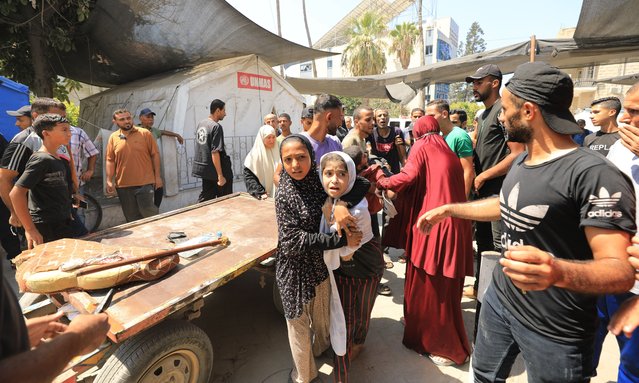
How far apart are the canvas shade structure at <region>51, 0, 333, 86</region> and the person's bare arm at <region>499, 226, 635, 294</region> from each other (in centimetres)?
694

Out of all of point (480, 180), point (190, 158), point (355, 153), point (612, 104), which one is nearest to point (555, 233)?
point (355, 153)

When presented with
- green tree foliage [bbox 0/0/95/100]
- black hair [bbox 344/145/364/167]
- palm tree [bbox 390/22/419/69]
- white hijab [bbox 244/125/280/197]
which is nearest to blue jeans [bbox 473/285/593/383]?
black hair [bbox 344/145/364/167]

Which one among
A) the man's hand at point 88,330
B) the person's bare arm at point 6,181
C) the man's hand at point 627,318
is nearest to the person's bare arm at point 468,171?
the man's hand at point 627,318

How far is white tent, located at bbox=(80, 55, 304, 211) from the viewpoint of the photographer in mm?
6406

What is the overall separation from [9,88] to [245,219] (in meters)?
5.05

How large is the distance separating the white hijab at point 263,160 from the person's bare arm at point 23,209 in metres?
1.94

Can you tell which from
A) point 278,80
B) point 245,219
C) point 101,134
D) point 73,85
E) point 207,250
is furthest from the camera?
point 73,85

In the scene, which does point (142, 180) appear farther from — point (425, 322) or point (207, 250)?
point (425, 322)

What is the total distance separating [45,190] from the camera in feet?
Answer: 8.62

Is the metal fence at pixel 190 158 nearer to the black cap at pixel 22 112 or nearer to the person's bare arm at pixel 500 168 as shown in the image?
the black cap at pixel 22 112

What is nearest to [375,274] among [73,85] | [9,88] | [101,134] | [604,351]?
[604,351]

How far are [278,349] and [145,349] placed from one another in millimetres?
1217

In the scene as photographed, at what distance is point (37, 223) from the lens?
8.77 feet

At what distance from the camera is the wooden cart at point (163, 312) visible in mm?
1606
